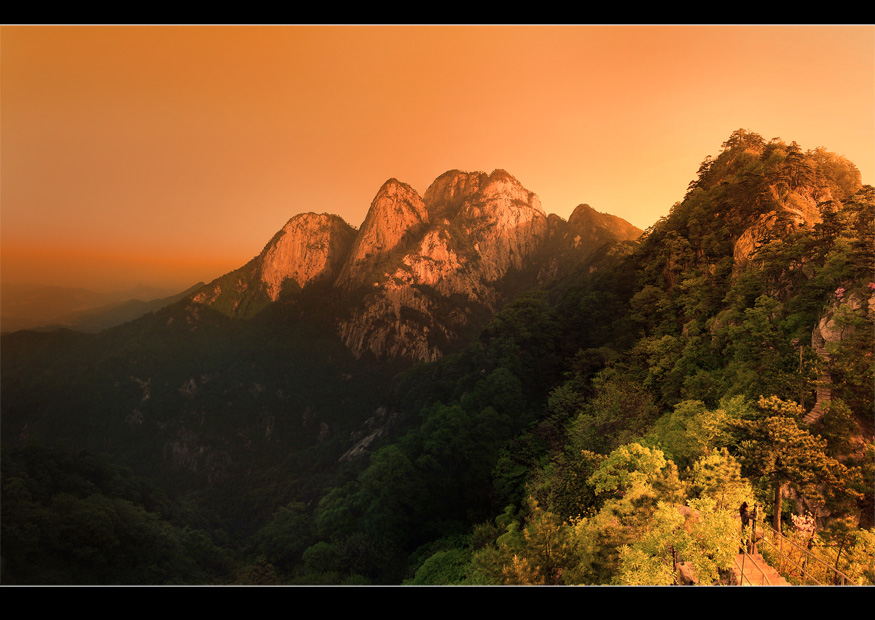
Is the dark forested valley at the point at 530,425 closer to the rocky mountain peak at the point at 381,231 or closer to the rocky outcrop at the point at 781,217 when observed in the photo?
the rocky outcrop at the point at 781,217

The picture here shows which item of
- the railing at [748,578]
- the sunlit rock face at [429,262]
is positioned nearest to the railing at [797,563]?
the railing at [748,578]

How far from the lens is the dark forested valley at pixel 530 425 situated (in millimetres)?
12250

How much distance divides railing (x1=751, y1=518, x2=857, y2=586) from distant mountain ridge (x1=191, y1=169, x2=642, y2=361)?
285ft

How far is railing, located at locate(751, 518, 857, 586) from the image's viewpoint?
10438 mm

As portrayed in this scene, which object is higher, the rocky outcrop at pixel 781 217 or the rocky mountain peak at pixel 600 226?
the rocky mountain peak at pixel 600 226

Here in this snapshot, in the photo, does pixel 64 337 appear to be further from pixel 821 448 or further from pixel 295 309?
pixel 821 448

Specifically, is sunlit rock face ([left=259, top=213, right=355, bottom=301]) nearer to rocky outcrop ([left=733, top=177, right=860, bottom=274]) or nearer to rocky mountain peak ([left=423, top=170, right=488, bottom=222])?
rocky mountain peak ([left=423, top=170, right=488, bottom=222])

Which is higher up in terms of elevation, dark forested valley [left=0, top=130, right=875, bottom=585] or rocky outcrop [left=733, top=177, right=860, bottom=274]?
rocky outcrop [left=733, top=177, right=860, bottom=274]

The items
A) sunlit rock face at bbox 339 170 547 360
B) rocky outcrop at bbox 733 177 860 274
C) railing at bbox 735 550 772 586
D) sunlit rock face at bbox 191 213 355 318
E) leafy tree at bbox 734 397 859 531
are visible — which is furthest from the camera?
sunlit rock face at bbox 191 213 355 318

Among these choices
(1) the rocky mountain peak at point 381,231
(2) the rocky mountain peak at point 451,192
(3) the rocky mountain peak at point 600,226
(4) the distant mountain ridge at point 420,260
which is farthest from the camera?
(2) the rocky mountain peak at point 451,192

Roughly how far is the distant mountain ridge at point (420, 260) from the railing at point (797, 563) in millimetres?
86810

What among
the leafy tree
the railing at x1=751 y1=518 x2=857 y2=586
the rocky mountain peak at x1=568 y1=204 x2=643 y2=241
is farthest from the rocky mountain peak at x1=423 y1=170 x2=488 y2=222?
the railing at x1=751 y1=518 x2=857 y2=586

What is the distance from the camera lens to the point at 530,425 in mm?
37031

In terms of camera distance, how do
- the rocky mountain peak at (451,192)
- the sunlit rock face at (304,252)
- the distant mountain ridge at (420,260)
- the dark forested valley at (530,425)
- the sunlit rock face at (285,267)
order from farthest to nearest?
1. the rocky mountain peak at (451,192)
2. the sunlit rock face at (304,252)
3. the sunlit rock face at (285,267)
4. the distant mountain ridge at (420,260)
5. the dark forested valley at (530,425)
